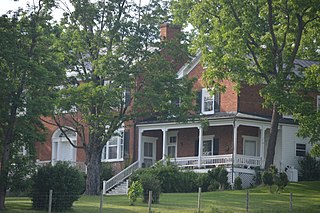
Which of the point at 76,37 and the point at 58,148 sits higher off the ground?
the point at 76,37

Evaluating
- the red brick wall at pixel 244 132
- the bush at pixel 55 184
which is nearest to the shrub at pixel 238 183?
the red brick wall at pixel 244 132

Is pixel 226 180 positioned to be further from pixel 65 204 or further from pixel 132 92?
→ pixel 65 204

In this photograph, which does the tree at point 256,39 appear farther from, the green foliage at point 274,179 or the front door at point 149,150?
the front door at point 149,150

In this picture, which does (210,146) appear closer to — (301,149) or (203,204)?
(301,149)

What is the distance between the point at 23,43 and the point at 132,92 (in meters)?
13.6

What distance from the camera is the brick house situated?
52.8m

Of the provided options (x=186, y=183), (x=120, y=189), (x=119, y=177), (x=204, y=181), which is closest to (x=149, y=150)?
(x=119, y=177)

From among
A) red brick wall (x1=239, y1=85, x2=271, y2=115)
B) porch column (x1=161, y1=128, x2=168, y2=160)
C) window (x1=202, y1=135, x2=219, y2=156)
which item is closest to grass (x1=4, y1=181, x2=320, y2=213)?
red brick wall (x1=239, y1=85, x2=271, y2=115)

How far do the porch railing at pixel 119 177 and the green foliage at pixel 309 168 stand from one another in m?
12.2

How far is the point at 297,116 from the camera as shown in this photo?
1625 inches

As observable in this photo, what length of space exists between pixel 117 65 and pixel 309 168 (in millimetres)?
16279

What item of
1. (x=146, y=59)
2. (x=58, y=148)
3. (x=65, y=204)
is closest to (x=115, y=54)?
(x=146, y=59)

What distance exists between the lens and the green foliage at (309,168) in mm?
53406

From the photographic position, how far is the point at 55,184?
3644 cm
